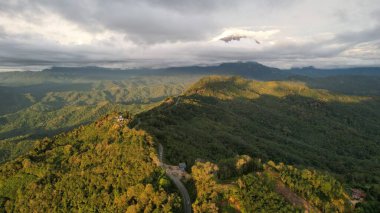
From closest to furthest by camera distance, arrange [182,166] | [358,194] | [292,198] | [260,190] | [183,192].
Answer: [260,190] < [183,192] < [292,198] < [182,166] < [358,194]

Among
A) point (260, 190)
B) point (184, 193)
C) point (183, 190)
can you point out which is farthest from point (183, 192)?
point (260, 190)

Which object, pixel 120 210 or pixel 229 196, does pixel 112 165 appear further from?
pixel 229 196

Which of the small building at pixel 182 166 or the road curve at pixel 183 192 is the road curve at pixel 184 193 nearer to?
the road curve at pixel 183 192

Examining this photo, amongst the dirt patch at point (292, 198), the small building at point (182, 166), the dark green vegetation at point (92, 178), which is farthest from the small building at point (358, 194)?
the dark green vegetation at point (92, 178)

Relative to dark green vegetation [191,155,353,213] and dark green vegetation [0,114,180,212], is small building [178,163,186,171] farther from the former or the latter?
dark green vegetation [191,155,353,213]

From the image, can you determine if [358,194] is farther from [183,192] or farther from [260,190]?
[183,192]

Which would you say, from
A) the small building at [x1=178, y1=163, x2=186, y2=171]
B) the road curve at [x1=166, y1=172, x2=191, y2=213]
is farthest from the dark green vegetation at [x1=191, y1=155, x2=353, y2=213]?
the small building at [x1=178, y1=163, x2=186, y2=171]

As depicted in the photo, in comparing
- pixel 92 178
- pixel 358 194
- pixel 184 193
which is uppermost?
pixel 184 193

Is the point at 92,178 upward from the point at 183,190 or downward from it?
downward
